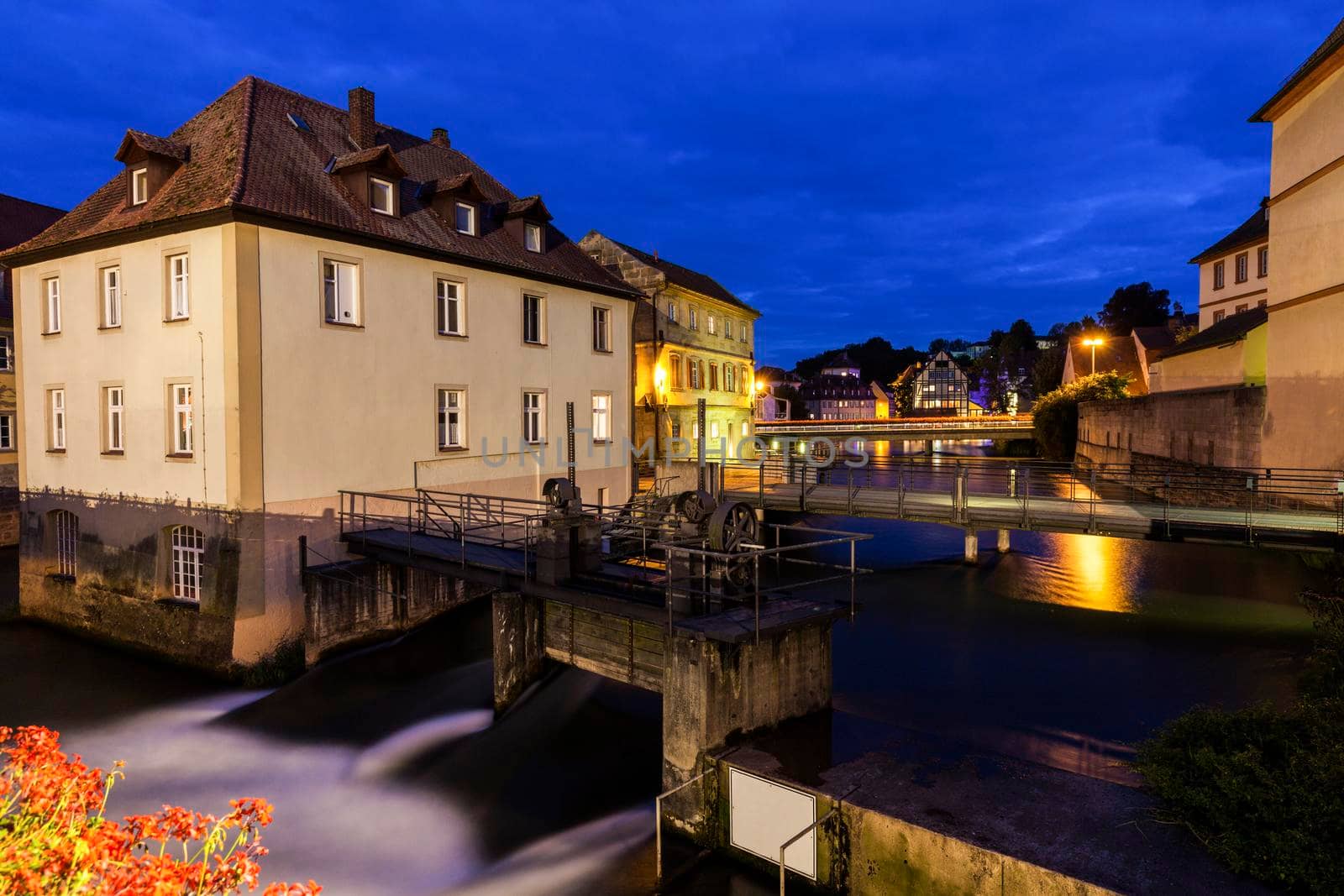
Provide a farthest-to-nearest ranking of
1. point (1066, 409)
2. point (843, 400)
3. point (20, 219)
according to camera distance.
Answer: point (843, 400), point (1066, 409), point (20, 219)

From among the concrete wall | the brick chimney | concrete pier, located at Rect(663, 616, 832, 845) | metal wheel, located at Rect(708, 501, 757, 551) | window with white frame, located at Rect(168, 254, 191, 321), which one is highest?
the brick chimney

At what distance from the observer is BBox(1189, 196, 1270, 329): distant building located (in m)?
45.3

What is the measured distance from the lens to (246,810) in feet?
15.5

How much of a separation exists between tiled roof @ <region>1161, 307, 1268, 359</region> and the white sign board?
110 ft

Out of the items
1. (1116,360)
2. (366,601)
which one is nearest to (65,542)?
(366,601)

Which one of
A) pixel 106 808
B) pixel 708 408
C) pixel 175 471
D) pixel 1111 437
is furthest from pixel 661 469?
pixel 1111 437

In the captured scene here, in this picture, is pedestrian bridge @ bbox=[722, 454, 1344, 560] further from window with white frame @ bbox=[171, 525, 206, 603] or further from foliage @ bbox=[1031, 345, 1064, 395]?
foliage @ bbox=[1031, 345, 1064, 395]

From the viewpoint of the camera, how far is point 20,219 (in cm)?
3494

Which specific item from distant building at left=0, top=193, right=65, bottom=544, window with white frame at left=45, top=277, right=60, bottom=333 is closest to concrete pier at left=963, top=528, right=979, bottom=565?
window with white frame at left=45, top=277, right=60, bottom=333

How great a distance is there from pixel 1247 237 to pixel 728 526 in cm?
4997

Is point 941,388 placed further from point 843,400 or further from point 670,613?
point 670,613

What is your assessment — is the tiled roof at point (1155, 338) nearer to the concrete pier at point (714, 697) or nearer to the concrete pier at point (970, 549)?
the concrete pier at point (970, 549)

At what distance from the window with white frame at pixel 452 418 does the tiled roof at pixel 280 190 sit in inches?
141

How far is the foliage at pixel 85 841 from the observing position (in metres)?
3.79
